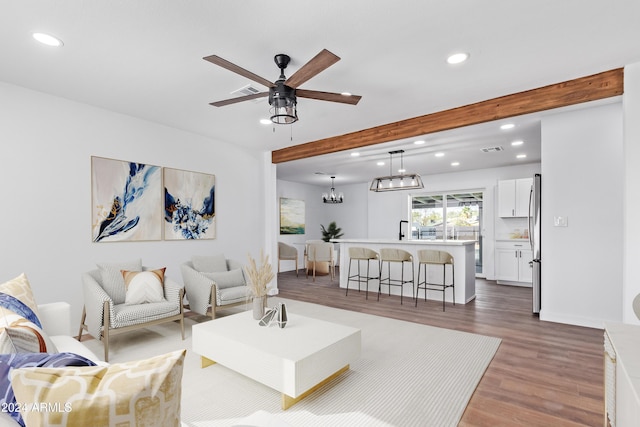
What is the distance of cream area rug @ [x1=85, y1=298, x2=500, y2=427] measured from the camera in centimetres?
208

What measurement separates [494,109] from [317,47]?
91.3 inches

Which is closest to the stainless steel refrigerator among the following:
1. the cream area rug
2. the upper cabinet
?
the cream area rug

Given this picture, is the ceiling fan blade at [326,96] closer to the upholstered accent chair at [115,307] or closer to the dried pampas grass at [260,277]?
the dried pampas grass at [260,277]

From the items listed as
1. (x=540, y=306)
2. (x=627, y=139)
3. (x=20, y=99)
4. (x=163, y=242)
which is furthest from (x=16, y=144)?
(x=540, y=306)

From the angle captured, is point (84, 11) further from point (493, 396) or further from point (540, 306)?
point (540, 306)

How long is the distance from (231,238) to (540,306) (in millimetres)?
4677

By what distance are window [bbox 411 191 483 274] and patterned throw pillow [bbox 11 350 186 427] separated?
26.2 ft

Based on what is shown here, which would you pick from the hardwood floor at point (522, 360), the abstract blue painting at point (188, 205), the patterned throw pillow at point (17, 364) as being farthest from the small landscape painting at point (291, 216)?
the patterned throw pillow at point (17, 364)

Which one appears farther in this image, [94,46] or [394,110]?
[394,110]

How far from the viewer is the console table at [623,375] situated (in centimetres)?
100

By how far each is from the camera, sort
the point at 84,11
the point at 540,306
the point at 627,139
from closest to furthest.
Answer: the point at 84,11 → the point at 627,139 → the point at 540,306

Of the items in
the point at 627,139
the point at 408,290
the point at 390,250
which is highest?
the point at 627,139

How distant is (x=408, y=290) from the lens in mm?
5660

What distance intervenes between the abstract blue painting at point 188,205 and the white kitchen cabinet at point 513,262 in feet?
19.2
